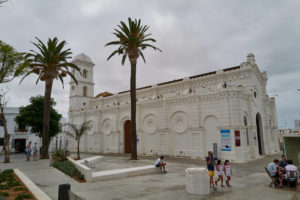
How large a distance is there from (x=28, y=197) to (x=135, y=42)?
61.4 ft

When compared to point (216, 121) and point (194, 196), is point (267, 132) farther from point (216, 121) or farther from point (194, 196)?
point (194, 196)

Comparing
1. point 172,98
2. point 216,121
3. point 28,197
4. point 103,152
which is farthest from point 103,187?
point 103,152

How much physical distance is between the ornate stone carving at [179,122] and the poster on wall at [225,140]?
4.52m

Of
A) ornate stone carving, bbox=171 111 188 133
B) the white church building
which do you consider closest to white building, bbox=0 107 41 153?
the white church building

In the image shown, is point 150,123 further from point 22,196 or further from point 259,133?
point 22,196

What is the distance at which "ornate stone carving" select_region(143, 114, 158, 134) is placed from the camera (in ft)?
88.9

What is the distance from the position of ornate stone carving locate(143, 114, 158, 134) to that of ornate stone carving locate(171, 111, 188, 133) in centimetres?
272

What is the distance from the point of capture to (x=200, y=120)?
902 inches

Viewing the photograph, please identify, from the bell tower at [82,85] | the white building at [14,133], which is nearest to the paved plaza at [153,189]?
the bell tower at [82,85]

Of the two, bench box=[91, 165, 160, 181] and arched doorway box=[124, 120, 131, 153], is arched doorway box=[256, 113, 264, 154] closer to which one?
arched doorway box=[124, 120, 131, 153]

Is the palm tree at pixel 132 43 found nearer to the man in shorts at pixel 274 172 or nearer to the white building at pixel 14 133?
the man in shorts at pixel 274 172

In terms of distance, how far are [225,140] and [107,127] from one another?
20.0m

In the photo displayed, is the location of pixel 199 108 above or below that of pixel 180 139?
above

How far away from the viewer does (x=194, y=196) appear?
8797mm
